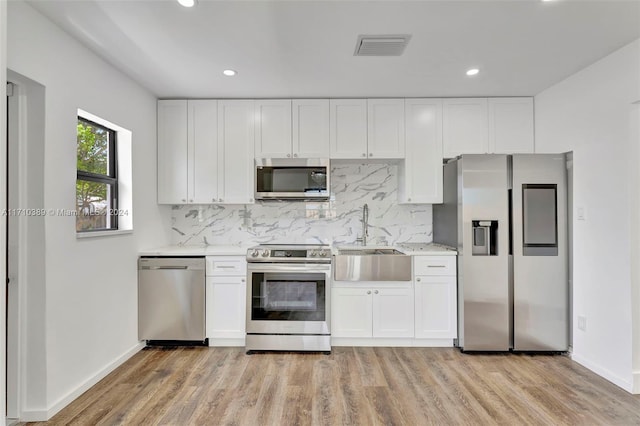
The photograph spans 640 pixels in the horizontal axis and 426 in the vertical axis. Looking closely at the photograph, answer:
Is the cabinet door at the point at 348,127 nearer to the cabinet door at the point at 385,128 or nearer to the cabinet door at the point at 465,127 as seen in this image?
the cabinet door at the point at 385,128

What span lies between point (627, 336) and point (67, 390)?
3944 mm

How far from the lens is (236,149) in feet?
12.5

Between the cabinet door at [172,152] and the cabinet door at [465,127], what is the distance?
8.87 ft

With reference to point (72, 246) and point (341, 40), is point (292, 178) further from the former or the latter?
point (72, 246)

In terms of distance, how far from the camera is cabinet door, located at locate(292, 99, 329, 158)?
3770 mm

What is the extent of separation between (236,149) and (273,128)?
Result: 0.44 m

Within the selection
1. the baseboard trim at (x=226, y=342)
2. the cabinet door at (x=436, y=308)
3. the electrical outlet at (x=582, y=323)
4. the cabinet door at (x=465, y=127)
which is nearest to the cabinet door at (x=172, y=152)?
the baseboard trim at (x=226, y=342)

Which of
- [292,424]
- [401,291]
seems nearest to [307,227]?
[401,291]

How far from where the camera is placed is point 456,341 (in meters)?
3.47

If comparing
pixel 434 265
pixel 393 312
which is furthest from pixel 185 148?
pixel 434 265

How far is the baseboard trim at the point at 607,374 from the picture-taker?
8.55 feet

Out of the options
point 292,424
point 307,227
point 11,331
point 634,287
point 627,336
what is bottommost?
point 292,424

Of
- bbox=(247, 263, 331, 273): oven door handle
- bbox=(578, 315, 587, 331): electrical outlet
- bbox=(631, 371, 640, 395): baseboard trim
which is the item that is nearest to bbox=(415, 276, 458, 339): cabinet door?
bbox=(247, 263, 331, 273): oven door handle

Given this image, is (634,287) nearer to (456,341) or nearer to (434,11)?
(456,341)
